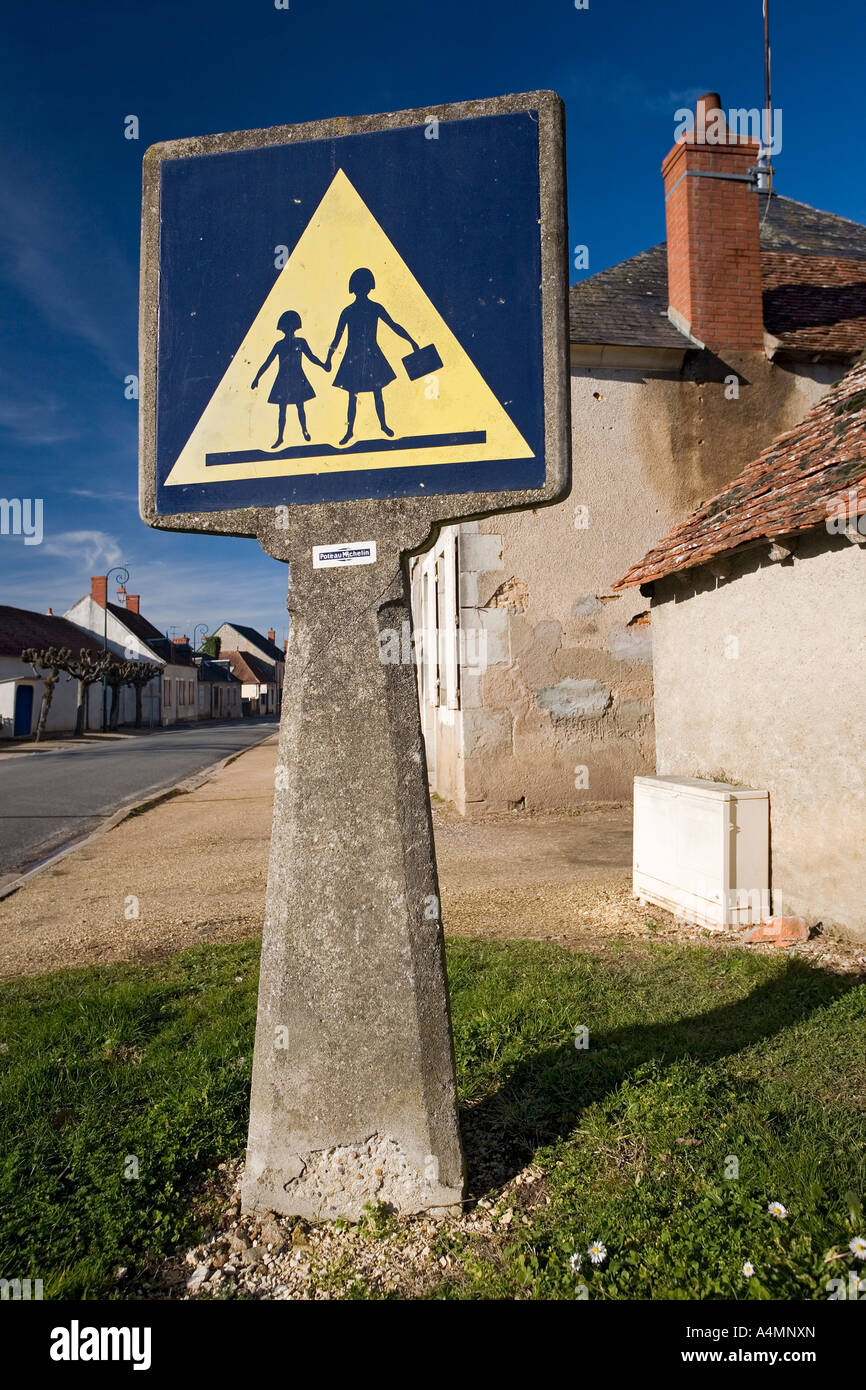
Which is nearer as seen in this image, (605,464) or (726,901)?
(726,901)

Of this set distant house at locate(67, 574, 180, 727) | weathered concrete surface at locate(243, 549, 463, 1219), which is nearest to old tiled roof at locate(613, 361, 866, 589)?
weathered concrete surface at locate(243, 549, 463, 1219)

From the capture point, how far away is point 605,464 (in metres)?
11.3

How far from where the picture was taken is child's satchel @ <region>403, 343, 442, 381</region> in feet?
8.61

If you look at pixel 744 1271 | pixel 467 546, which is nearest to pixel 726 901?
pixel 744 1271

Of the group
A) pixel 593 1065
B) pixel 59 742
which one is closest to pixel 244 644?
pixel 59 742

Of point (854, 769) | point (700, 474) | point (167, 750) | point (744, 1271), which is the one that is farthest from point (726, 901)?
point (167, 750)

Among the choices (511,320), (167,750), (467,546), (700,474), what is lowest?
(167,750)

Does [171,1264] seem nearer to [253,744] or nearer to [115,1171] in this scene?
[115,1171]

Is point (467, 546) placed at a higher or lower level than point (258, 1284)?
higher

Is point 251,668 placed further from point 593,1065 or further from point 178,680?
point 593,1065

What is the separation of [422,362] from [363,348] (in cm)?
19
